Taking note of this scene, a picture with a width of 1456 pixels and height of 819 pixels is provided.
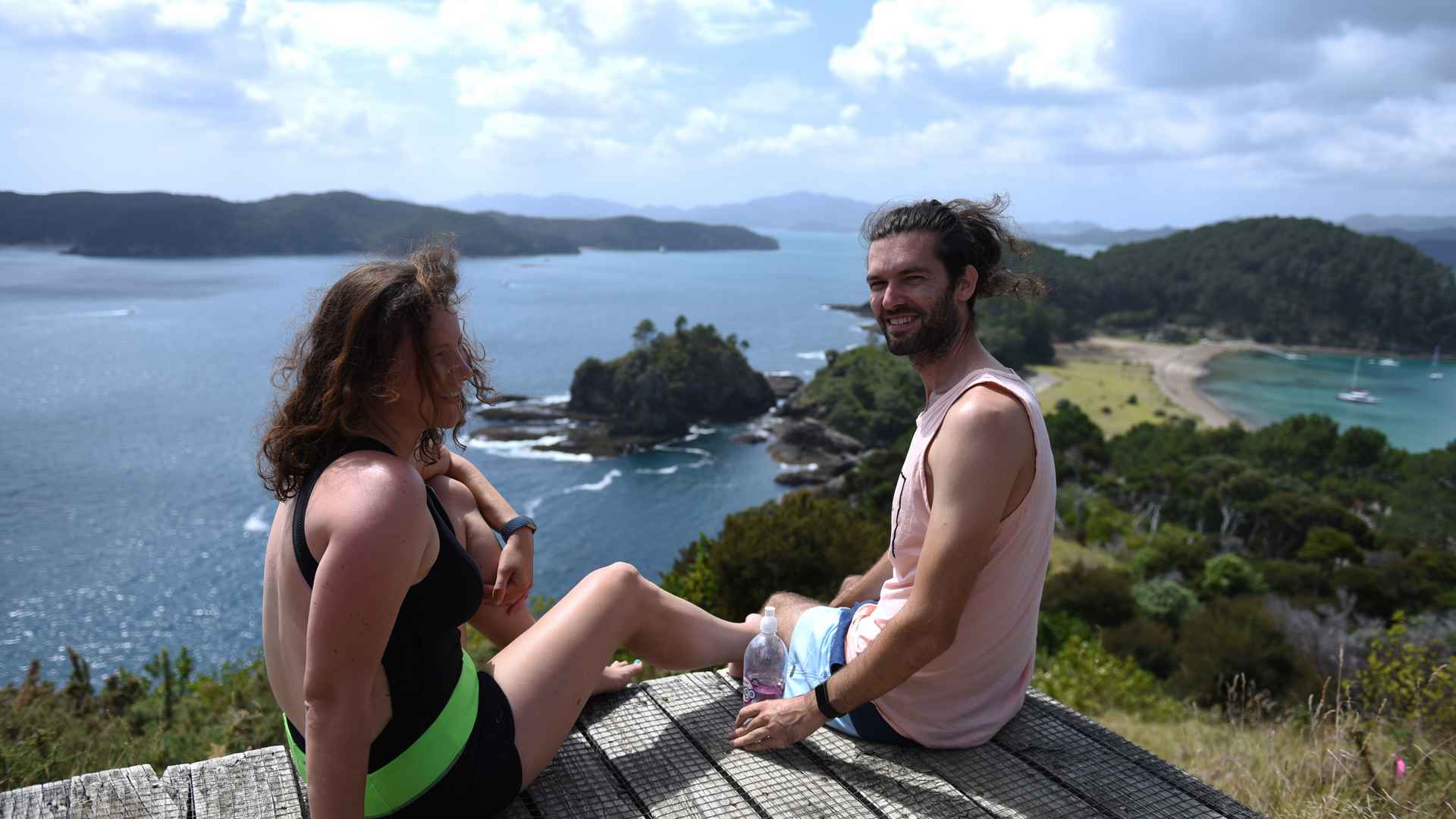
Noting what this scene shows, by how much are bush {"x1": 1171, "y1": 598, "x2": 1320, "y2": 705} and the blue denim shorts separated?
9.17 m

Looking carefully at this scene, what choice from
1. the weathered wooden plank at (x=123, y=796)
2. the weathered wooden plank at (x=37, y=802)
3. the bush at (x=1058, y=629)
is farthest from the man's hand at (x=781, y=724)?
the bush at (x=1058, y=629)

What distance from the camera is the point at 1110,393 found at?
66.0 metres

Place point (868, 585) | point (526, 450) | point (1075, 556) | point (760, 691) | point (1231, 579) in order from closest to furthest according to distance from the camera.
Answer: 1. point (760, 691)
2. point (868, 585)
3. point (1231, 579)
4. point (1075, 556)
5. point (526, 450)

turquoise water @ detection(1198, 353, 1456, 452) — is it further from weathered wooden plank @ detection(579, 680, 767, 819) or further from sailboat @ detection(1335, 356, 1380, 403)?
weathered wooden plank @ detection(579, 680, 767, 819)

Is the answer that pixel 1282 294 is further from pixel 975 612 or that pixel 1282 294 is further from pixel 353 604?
pixel 353 604

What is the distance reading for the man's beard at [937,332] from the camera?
8.00 feet

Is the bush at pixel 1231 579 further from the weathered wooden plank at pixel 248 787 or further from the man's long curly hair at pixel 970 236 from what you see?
the weathered wooden plank at pixel 248 787

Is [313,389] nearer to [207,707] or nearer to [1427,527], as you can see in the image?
[207,707]

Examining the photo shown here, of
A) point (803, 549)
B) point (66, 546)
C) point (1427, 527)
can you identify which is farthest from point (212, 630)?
point (1427, 527)

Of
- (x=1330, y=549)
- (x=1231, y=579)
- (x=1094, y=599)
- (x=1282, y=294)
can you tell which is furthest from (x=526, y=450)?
(x=1282, y=294)

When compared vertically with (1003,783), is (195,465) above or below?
below

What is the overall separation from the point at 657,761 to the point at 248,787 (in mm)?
1025

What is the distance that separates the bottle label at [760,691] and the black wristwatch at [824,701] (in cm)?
39

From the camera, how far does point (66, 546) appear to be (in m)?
32.6
